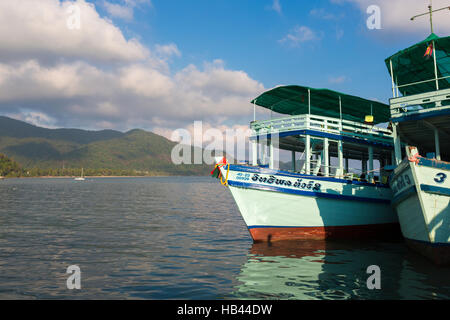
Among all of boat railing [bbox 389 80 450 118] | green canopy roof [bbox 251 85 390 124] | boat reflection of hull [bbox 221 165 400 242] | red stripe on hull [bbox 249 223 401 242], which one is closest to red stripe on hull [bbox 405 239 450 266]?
boat reflection of hull [bbox 221 165 400 242]

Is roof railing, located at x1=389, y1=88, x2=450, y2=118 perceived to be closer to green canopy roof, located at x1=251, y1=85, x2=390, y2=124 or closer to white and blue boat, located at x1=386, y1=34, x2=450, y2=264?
white and blue boat, located at x1=386, y1=34, x2=450, y2=264

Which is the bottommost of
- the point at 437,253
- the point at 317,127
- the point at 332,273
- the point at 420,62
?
the point at 332,273

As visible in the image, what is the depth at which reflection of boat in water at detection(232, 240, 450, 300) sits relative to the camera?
8031 millimetres

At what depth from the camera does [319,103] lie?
1761cm

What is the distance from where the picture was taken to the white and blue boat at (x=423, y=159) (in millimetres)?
9875

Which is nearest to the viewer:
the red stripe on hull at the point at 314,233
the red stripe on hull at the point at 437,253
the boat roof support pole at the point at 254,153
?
the red stripe on hull at the point at 437,253

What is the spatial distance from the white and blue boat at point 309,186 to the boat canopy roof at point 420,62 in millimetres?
2062

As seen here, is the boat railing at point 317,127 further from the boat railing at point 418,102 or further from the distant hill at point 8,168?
the distant hill at point 8,168

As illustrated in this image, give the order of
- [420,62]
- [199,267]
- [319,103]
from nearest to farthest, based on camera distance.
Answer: [199,267]
[420,62]
[319,103]

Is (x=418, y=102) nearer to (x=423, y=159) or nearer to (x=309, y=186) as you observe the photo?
(x=423, y=159)

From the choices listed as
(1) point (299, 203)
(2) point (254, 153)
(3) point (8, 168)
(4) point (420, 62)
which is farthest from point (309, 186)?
(3) point (8, 168)

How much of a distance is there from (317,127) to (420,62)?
19.1 ft

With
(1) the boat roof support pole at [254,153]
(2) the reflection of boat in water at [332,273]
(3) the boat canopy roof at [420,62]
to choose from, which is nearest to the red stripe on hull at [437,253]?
(2) the reflection of boat in water at [332,273]

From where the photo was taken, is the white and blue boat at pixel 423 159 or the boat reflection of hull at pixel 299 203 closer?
the white and blue boat at pixel 423 159
